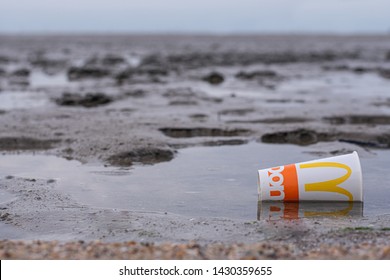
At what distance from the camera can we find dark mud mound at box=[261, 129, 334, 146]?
29.0 feet

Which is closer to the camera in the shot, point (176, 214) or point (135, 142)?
point (176, 214)

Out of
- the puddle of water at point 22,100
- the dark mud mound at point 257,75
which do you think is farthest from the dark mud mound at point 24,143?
the dark mud mound at point 257,75

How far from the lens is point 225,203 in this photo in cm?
585

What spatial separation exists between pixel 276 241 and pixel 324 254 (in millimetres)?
572

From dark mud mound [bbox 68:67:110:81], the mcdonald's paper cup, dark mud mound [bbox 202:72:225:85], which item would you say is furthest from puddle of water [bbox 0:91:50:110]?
the mcdonald's paper cup

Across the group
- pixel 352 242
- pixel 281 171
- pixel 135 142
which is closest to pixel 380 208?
pixel 281 171

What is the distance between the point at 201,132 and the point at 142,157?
2.00m

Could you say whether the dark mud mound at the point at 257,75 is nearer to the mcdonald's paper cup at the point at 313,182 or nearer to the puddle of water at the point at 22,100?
the puddle of water at the point at 22,100

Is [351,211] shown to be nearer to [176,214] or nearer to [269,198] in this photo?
[269,198]

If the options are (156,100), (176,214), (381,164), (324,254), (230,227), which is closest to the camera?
(324,254)

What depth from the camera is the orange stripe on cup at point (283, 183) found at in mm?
5723

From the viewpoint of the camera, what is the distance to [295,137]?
8.93 m

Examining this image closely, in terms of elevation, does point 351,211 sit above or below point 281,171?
below

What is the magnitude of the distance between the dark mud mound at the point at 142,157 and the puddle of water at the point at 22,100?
5.68 meters
